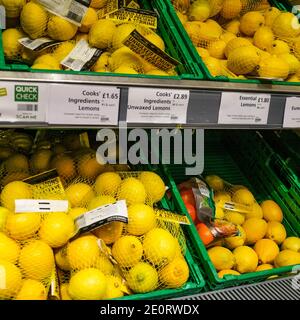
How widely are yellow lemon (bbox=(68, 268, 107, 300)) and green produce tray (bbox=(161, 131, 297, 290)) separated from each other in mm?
324

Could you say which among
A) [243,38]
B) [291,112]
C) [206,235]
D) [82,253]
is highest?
[243,38]

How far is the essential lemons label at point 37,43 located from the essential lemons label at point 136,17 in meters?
0.22

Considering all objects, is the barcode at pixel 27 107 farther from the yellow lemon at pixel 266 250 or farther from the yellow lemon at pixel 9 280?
the yellow lemon at pixel 266 250

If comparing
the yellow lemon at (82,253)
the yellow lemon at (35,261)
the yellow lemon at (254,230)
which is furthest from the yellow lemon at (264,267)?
the yellow lemon at (35,261)

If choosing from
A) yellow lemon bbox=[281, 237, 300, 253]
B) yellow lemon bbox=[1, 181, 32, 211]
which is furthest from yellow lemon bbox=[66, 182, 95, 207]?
yellow lemon bbox=[281, 237, 300, 253]

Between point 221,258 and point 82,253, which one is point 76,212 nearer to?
point 82,253

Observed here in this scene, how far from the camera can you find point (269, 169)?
1696 millimetres

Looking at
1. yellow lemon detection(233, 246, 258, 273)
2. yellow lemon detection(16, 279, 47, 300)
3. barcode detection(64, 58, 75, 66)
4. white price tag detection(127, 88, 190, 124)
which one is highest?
barcode detection(64, 58, 75, 66)

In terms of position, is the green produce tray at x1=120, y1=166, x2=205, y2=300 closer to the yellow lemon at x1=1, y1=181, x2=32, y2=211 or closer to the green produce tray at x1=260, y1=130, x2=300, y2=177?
the yellow lemon at x1=1, y1=181, x2=32, y2=211

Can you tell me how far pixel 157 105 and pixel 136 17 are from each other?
438mm

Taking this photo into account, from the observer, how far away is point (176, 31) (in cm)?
132

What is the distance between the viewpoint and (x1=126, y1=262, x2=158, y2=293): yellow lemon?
3.59 feet

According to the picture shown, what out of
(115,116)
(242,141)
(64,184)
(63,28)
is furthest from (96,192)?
(242,141)

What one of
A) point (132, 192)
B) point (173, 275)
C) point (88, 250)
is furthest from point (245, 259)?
point (88, 250)
